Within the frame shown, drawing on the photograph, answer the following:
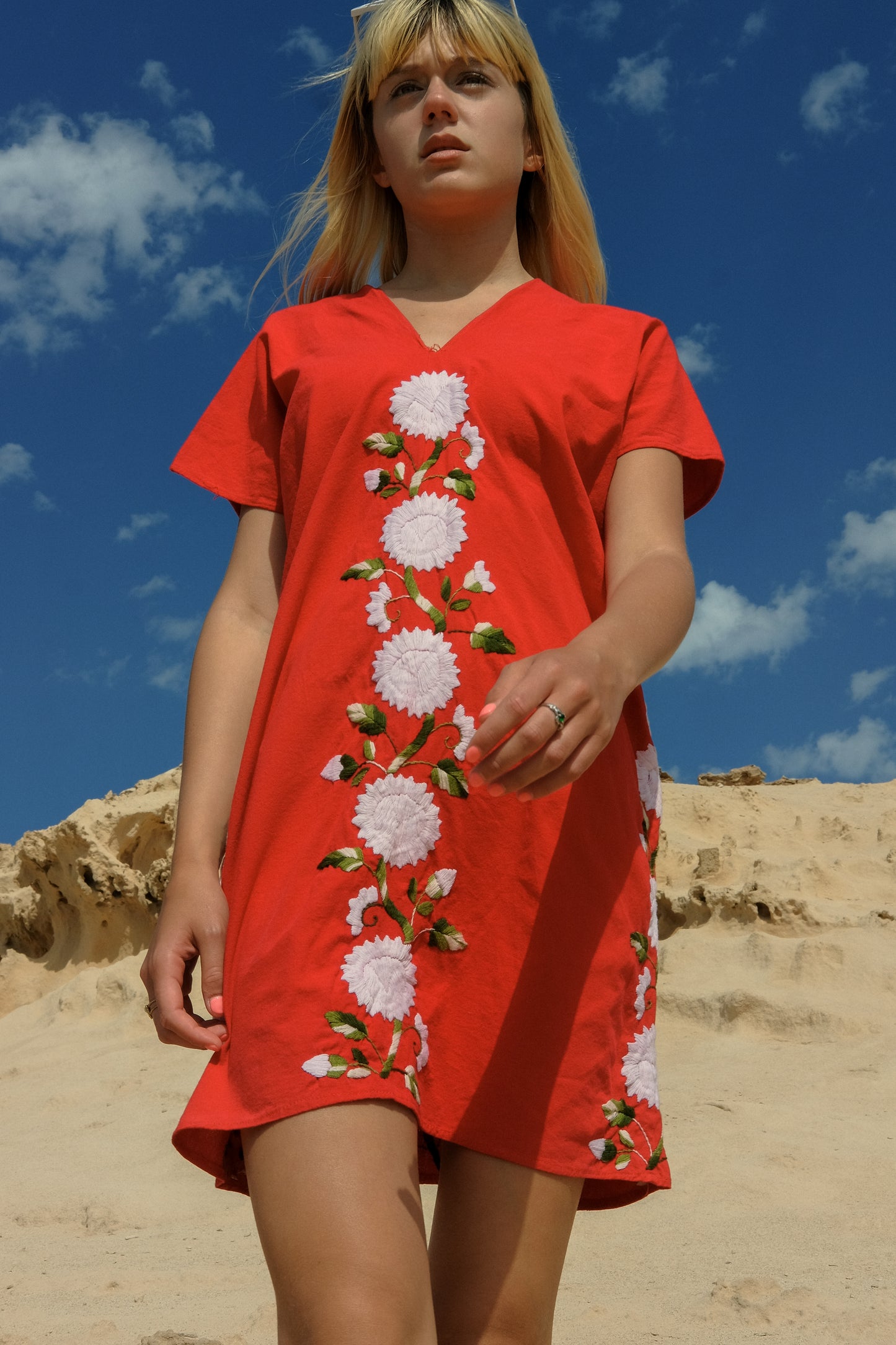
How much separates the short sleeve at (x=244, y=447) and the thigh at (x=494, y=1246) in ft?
3.07

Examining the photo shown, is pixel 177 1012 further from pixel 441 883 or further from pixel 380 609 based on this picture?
pixel 380 609

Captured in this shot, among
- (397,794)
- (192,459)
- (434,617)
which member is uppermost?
(192,459)

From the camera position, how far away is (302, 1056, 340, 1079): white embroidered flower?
1.20 m

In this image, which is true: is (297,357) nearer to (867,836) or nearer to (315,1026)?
(315,1026)

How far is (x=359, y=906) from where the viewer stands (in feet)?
4.30

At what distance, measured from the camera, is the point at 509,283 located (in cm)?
188

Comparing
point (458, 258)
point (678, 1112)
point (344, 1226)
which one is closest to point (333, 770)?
point (344, 1226)

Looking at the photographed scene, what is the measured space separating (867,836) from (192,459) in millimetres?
4966

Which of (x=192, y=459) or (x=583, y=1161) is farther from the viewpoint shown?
(x=192, y=459)

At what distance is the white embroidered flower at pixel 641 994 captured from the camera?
1511mm

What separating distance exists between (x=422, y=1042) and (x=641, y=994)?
1.13ft

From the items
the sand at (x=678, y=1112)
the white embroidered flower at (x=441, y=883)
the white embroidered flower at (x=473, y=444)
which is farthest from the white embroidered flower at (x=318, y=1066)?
the sand at (x=678, y=1112)

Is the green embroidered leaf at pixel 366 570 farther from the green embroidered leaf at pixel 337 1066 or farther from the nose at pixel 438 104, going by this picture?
the nose at pixel 438 104

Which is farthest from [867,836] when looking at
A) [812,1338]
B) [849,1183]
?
[812,1338]
